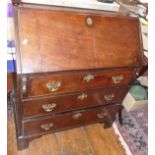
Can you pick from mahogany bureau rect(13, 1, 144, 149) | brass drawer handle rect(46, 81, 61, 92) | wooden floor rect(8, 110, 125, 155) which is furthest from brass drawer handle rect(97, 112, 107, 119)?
brass drawer handle rect(46, 81, 61, 92)

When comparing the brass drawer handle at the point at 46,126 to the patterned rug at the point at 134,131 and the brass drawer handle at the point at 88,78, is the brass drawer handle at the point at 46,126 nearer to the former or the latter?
the brass drawer handle at the point at 88,78

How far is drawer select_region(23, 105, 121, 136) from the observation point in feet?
4.62

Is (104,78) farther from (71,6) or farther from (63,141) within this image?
(63,141)

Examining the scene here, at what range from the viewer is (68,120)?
5.04 ft

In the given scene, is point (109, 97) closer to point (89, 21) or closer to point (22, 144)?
point (89, 21)

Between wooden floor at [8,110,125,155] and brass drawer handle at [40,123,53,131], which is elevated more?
brass drawer handle at [40,123,53,131]

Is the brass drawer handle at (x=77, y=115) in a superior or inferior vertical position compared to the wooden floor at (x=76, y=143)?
superior

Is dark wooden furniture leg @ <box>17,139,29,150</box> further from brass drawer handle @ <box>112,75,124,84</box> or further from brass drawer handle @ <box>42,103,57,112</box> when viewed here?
brass drawer handle @ <box>112,75,124,84</box>

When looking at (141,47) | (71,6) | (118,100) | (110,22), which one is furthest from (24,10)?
(118,100)

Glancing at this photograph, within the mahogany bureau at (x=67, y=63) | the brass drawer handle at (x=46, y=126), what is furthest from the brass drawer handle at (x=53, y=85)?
the brass drawer handle at (x=46, y=126)

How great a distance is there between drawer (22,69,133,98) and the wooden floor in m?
0.63

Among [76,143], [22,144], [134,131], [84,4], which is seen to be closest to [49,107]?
[22,144]

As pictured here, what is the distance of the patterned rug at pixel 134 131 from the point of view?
179cm

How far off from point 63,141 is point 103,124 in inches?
17.4
